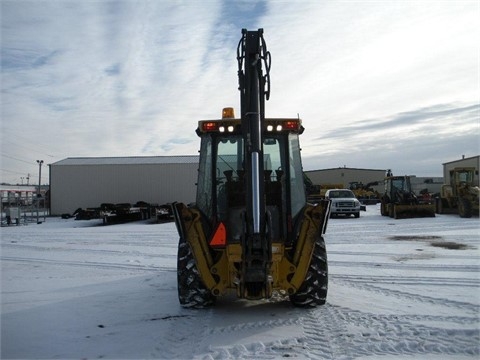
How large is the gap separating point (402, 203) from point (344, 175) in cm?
4570

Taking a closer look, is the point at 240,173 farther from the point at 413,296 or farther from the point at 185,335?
Answer: the point at 413,296

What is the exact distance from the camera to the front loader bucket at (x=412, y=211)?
79.3 feet

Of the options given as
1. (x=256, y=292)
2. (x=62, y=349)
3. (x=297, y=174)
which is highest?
(x=297, y=174)

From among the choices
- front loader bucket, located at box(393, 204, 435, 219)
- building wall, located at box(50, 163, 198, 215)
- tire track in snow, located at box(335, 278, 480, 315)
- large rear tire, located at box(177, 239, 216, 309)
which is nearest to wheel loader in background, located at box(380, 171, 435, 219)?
front loader bucket, located at box(393, 204, 435, 219)

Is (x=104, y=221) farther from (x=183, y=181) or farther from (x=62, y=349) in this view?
(x=62, y=349)

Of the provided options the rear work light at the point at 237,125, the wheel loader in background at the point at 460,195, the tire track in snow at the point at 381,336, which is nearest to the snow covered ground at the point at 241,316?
the tire track in snow at the point at 381,336

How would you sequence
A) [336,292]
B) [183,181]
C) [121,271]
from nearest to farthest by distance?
[336,292] → [121,271] → [183,181]

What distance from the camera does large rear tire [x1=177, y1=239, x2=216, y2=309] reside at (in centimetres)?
633

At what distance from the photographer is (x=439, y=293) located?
280 inches

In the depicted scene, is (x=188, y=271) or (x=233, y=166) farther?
(x=233, y=166)

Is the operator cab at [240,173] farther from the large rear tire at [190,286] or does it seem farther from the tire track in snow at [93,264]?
the tire track in snow at [93,264]

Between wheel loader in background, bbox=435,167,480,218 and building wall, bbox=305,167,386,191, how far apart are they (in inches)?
1661

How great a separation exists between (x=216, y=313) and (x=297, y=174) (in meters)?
2.37

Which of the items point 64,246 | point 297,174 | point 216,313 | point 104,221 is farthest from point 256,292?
point 104,221
